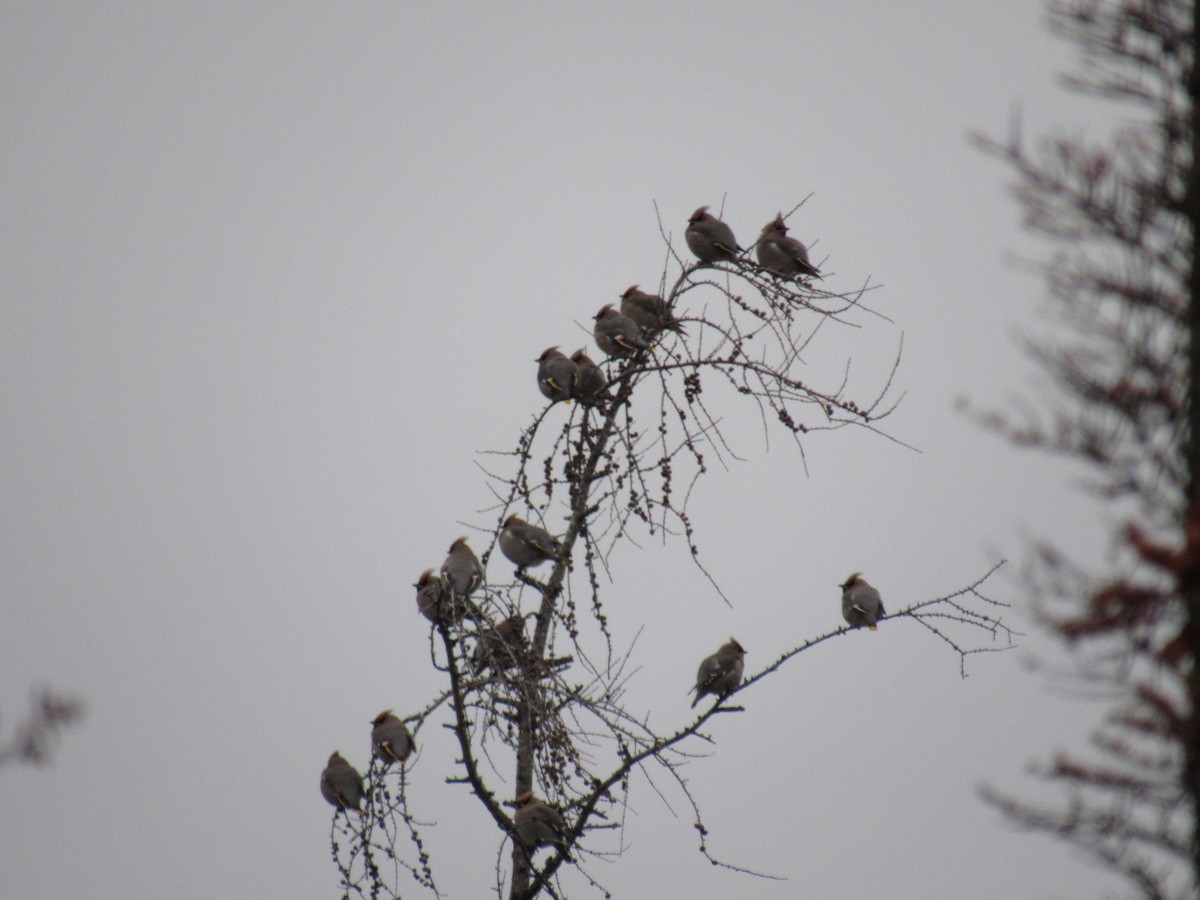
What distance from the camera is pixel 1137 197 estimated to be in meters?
3.04

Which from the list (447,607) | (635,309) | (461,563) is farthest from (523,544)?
(447,607)

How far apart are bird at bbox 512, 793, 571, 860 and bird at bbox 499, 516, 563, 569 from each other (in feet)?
7.07

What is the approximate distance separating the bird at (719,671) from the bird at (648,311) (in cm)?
259

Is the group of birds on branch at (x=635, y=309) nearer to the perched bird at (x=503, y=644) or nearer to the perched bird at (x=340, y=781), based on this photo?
the perched bird at (x=503, y=644)

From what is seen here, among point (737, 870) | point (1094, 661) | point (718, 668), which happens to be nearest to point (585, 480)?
point (737, 870)

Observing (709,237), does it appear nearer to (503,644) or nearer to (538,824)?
(538,824)

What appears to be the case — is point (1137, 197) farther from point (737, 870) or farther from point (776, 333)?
point (737, 870)

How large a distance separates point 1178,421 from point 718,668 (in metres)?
5.80

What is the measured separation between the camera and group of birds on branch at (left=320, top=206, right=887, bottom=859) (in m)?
5.14

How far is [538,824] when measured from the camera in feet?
19.9

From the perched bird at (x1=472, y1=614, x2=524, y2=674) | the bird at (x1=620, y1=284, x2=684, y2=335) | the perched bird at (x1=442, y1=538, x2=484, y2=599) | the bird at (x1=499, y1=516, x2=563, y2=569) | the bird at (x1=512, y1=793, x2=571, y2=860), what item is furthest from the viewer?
the bird at (x1=499, y1=516, x2=563, y2=569)

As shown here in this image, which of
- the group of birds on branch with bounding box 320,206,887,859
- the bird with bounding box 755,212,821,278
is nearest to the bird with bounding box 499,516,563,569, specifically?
the group of birds on branch with bounding box 320,206,887,859

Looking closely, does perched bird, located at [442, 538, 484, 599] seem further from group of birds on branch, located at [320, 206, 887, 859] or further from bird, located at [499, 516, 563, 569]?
bird, located at [499, 516, 563, 569]

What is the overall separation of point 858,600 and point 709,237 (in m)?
3.08
